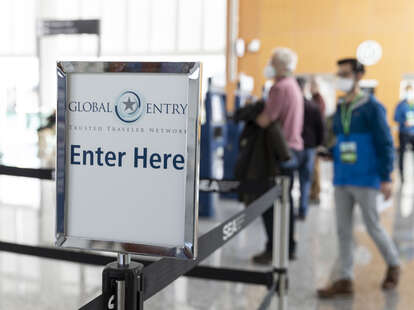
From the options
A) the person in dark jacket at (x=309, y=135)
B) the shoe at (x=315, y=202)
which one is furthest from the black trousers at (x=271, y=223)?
the shoe at (x=315, y=202)

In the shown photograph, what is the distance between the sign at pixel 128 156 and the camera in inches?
36.5

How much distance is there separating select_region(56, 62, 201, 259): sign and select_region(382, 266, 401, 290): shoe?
2.71 m

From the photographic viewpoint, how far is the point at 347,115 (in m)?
3.11

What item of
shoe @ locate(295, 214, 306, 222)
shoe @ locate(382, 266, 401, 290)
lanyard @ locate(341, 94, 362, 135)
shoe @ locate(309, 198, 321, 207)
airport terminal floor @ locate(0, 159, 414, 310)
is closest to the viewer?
airport terminal floor @ locate(0, 159, 414, 310)

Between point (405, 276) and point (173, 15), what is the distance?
15.6 metres

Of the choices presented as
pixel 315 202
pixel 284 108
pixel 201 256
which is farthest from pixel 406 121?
pixel 201 256

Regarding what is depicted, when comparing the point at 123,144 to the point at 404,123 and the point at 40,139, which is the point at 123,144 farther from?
the point at 404,123

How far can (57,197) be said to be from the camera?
0.97 metres

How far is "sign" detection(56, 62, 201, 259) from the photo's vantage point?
0.93 meters

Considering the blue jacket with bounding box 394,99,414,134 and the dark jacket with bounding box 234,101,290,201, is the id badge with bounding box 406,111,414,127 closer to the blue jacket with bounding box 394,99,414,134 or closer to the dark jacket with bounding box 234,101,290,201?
the blue jacket with bounding box 394,99,414,134

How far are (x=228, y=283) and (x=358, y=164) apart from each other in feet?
3.78

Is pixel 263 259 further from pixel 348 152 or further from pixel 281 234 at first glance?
pixel 281 234

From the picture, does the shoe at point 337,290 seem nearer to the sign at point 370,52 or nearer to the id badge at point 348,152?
the id badge at point 348,152

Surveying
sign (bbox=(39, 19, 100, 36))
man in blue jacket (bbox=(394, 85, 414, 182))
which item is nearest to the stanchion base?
sign (bbox=(39, 19, 100, 36))
